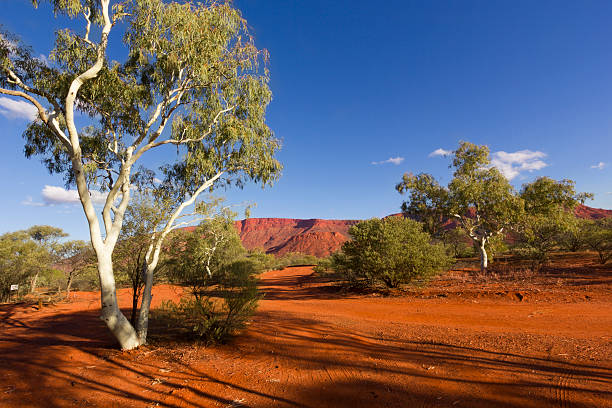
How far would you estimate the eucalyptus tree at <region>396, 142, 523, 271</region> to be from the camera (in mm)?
15607

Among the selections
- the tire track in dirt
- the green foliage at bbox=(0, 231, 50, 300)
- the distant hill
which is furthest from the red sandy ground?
the distant hill

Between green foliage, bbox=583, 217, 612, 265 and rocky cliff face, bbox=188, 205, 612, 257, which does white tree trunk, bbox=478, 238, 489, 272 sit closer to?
green foliage, bbox=583, 217, 612, 265

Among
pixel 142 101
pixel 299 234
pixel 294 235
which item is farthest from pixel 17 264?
pixel 294 235

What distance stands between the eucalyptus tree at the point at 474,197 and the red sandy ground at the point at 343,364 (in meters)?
8.23

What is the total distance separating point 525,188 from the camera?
17.2 metres

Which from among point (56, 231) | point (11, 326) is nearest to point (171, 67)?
point (11, 326)

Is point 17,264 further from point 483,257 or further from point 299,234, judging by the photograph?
point 299,234

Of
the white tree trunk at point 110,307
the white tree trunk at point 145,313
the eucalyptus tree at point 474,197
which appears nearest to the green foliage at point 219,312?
the white tree trunk at point 145,313

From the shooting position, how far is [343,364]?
4555 millimetres

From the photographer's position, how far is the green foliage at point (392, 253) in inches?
508

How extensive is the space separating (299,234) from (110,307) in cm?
10253

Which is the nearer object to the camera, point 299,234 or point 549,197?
point 549,197

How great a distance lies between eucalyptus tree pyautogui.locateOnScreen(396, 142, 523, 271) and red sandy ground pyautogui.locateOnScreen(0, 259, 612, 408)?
324 inches

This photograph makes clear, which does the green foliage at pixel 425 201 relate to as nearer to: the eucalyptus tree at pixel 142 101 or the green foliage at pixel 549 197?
the green foliage at pixel 549 197
